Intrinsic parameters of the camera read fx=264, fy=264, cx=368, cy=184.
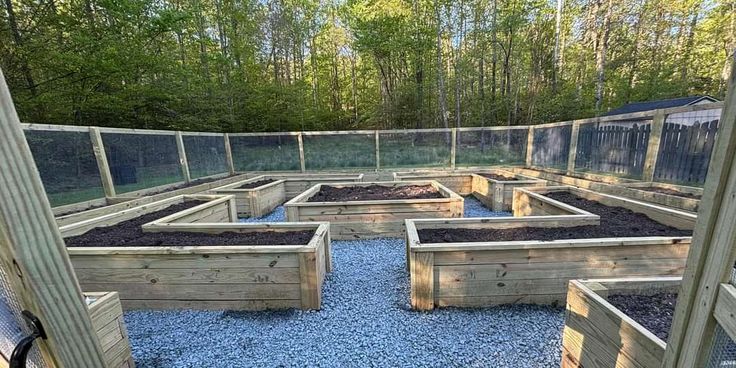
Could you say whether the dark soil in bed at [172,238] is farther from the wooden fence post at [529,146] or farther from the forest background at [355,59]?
the wooden fence post at [529,146]

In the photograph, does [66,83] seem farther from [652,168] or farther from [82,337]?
[652,168]

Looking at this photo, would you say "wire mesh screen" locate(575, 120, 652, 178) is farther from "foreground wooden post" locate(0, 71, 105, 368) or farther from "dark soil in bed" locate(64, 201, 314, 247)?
"foreground wooden post" locate(0, 71, 105, 368)

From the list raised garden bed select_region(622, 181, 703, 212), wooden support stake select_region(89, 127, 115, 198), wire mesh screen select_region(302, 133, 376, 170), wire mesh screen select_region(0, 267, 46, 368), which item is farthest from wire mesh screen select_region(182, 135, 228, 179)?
raised garden bed select_region(622, 181, 703, 212)

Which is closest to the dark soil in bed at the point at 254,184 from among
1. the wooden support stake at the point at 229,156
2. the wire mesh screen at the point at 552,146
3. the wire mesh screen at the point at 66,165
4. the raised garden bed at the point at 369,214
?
the wooden support stake at the point at 229,156

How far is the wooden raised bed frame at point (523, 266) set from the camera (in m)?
2.22

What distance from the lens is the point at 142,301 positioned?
2361 mm

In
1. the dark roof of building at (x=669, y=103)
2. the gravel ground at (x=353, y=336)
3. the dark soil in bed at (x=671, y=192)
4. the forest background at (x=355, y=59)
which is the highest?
the forest background at (x=355, y=59)

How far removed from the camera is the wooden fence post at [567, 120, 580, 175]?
5.66 meters

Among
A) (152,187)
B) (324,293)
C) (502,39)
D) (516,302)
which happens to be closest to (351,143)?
(152,187)

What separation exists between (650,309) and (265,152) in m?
8.05

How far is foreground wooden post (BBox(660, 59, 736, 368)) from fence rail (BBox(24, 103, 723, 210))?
182 inches

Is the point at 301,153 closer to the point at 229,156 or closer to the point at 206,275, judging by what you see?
the point at 229,156

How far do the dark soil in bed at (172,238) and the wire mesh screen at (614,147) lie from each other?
5503 mm

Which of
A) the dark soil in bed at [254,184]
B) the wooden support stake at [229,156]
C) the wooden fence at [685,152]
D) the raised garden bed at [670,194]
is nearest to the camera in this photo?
the raised garden bed at [670,194]
